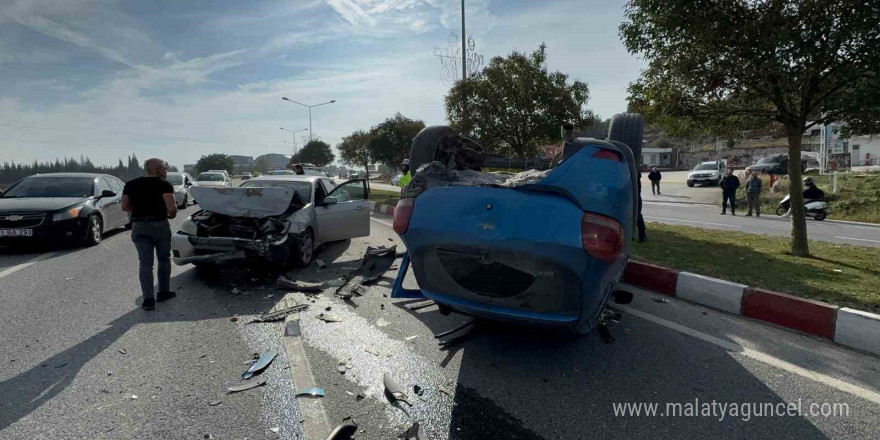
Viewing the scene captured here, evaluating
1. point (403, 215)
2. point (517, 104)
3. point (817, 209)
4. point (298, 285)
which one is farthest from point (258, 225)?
point (817, 209)

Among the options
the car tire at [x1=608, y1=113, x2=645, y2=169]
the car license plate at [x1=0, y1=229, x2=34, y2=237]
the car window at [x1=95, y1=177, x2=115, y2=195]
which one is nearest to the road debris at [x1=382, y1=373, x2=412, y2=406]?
the car tire at [x1=608, y1=113, x2=645, y2=169]

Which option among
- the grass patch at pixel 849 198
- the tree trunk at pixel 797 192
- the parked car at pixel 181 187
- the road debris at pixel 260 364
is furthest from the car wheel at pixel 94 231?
the grass patch at pixel 849 198

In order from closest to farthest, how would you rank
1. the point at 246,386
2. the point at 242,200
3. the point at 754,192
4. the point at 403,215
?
the point at 246,386 → the point at 403,215 → the point at 242,200 → the point at 754,192

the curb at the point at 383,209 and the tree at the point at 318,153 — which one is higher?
the tree at the point at 318,153

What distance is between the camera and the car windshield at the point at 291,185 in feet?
24.2

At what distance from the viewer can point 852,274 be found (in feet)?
19.1

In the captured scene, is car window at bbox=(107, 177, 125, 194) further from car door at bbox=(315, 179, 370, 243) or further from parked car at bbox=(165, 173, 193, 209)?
parked car at bbox=(165, 173, 193, 209)

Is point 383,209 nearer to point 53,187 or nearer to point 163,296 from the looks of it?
point 53,187

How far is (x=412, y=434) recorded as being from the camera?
2518 millimetres

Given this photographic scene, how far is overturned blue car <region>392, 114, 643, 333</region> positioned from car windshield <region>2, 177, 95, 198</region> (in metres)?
9.10

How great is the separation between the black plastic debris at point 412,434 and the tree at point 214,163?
10568 cm

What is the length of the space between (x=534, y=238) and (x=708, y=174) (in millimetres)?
28408

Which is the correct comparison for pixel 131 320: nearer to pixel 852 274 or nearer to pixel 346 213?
pixel 346 213

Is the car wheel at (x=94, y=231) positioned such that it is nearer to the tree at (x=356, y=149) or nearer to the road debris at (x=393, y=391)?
the road debris at (x=393, y=391)
